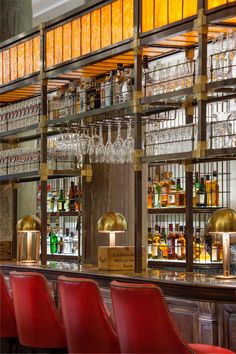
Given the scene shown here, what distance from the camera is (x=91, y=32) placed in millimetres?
6867

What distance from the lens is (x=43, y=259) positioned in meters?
7.60

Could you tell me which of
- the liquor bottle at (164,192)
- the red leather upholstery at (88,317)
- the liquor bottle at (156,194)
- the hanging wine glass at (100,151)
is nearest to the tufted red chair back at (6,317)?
the hanging wine glass at (100,151)

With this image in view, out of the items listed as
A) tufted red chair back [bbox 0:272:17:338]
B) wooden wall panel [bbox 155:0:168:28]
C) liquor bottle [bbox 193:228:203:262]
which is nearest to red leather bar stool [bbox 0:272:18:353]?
tufted red chair back [bbox 0:272:17:338]


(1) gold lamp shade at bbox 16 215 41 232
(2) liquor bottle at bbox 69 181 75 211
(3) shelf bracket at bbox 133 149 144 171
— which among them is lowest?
(1) gold lamp shade at bbox 16 215 41 232

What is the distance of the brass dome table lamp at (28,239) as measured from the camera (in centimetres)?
783

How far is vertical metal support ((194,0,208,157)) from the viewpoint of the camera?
543 cm

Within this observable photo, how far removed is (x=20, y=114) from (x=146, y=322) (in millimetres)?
4364

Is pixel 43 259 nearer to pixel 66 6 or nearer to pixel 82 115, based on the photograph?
pixel 82 115

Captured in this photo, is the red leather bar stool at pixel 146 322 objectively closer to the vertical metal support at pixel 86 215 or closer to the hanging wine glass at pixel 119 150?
the hanging wine glass at pixel 119 150

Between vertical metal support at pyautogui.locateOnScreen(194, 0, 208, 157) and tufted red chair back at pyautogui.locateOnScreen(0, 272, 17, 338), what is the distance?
2064 millimetres

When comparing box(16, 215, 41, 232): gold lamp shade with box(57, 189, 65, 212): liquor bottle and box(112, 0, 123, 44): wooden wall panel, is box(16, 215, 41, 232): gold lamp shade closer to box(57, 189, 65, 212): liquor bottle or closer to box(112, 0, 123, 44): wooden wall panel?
box(112, 0, 123, 44): wooden wall panel

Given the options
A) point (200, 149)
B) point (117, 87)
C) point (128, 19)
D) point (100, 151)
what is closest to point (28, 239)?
point (100, 151)

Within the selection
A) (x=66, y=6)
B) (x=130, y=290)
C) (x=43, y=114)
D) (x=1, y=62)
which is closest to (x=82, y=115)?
(x=43, y=114)

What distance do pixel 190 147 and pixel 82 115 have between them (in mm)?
1398
